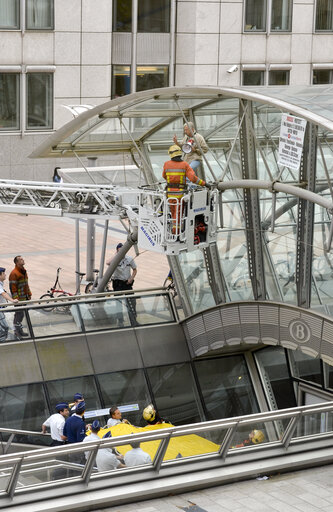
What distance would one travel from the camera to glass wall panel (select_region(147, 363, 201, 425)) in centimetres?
2356

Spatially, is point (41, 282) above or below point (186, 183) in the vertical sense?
below

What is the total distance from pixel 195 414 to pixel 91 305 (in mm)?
3491

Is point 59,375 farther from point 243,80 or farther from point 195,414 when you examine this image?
point 243,80

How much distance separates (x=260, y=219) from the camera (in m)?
21.3

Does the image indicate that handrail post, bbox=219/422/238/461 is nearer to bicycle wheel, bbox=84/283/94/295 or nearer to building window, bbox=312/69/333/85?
bicycle wheel, bbox=84/283/94/295

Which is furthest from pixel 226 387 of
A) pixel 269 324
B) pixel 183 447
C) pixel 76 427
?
pixel 183 447

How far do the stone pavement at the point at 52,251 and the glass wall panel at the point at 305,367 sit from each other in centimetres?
579

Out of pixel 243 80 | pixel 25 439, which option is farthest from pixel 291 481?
pixel 243 80

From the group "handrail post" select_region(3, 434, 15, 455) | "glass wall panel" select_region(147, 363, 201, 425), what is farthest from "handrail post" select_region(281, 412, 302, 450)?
"glass wall panel" select_region(147, 363, 201, 425)

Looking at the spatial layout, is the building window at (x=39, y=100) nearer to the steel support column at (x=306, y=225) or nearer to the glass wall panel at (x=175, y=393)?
the glass wall panel at (x=175, y=393)

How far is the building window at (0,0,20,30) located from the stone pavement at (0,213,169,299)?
302 inches

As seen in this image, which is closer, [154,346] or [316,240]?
[316,240]

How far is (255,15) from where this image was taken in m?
44.4

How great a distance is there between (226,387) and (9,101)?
2006cm
